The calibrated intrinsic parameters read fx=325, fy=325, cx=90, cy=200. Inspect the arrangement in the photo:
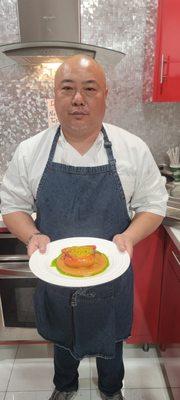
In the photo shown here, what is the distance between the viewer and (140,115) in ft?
6.02

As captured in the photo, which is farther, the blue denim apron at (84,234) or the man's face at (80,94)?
the blue denim apron at (84,234)

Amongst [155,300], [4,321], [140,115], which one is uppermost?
[140,115]

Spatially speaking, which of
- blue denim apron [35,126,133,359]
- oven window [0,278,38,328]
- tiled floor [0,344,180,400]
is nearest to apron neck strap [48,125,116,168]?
blue denim apron [35,126,133,359]

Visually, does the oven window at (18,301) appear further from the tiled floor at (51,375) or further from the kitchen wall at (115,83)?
the kitchen wall at (115,83)

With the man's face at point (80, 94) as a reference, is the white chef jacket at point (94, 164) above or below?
below

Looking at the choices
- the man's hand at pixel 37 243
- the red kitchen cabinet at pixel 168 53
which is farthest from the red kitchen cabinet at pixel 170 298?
the red kitchen cabinet at pixel 168 53

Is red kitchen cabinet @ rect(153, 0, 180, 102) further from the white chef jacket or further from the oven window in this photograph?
the oven window

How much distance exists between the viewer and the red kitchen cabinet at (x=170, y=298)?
1.24m

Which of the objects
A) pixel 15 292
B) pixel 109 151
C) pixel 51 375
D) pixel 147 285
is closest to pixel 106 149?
pixel 109 151

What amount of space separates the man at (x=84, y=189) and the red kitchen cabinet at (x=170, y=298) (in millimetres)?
214

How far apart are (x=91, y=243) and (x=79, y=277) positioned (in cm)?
14

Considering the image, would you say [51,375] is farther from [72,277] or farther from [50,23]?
[50,23]

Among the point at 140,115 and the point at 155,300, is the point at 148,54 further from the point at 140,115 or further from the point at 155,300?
the point at 155,300

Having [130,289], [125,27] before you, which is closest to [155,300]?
[130,289]
